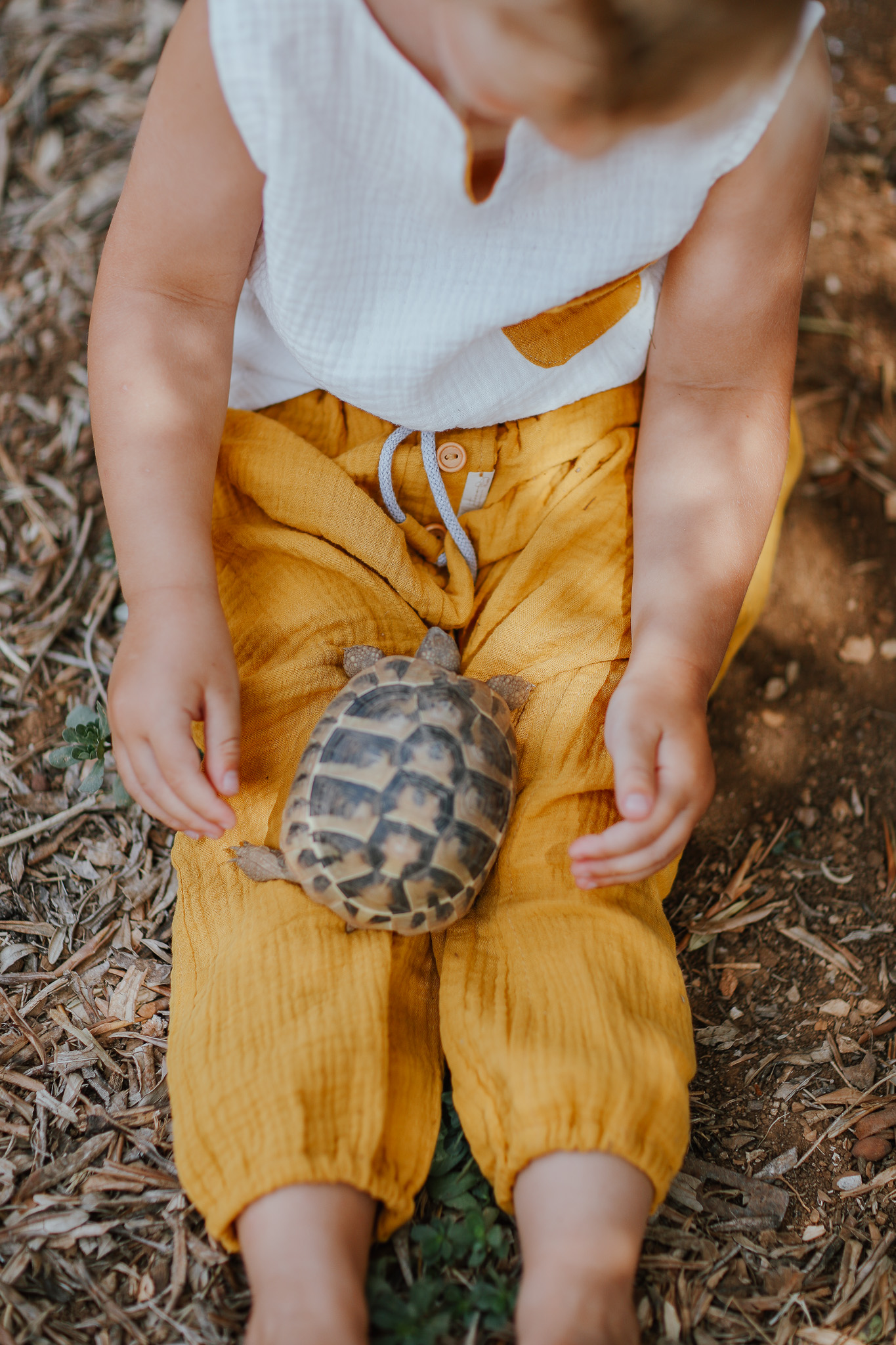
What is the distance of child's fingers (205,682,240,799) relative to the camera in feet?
4.16

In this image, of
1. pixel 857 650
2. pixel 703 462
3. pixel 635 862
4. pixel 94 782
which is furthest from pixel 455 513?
pixel 857 650

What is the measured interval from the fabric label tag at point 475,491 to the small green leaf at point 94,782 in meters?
0.76

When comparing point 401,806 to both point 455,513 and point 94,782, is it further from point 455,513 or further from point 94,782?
point 94,782

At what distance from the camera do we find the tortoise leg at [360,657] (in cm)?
147

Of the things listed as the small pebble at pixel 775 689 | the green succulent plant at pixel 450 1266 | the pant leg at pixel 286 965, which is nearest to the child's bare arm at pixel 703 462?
the pant leg at pixel 286 965

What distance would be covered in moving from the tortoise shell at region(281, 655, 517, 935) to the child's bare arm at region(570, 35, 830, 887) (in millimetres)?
160

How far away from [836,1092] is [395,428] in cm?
125

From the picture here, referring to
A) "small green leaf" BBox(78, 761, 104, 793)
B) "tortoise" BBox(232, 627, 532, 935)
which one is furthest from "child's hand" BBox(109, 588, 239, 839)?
"small green leaf" BBox(78, 761, 104, 793)

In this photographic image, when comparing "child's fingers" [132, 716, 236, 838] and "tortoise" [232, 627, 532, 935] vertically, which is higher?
"child's fingers" [132, 716, 236, 838]

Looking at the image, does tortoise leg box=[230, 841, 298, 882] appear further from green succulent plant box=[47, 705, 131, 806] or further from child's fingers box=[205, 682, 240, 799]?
green succulent plant box=[47, 705, 131, 806]

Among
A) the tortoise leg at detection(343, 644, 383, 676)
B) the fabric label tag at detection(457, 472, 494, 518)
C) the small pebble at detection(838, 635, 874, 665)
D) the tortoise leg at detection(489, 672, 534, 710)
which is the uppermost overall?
the fabric label tag at detection(457, 472, 494, 518)

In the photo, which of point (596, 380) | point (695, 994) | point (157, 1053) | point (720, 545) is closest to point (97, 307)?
point (596, 380)

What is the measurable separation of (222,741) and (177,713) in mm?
69

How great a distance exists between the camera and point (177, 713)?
4.12ft
